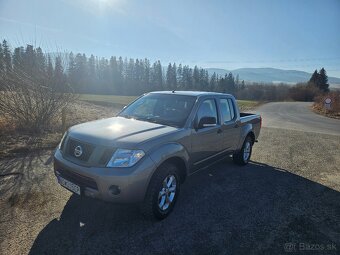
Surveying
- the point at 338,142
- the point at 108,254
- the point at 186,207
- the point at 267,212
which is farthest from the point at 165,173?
the point at 338,142

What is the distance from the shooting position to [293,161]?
7.71 metres

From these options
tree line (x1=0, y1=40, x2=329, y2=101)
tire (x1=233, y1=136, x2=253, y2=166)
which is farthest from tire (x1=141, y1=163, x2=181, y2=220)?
tree line (x1=0, y1=40, x2=329, y2=101)

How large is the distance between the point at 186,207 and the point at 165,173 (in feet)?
2.99

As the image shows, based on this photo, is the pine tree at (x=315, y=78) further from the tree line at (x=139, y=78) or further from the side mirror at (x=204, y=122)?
the side mirror at (x=204, y=122)

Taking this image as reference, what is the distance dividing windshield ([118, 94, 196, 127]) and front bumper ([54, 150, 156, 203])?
3.87ft

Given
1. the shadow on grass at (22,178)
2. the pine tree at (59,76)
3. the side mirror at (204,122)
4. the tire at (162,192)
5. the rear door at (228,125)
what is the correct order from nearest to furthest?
the tire at (162,192) < the shadow on grass at (22,178) < the side mirror at (204,122) < the rear door at (228,125) < the pine tree at (59,76)

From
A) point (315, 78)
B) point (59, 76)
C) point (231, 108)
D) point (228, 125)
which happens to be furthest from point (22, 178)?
point (315, 78)

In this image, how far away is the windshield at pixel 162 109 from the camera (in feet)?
15.2

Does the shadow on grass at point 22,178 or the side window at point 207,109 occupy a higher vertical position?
the side window at point 207,109

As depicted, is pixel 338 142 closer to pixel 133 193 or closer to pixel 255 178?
pixel 255 178

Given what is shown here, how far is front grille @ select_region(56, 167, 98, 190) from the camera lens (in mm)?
3514

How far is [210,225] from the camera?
3930 mm

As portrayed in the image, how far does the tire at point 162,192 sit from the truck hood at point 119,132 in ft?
1.75

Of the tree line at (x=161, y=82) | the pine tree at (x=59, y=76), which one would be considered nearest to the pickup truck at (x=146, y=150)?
the pine tree at (x=59, y=76)
